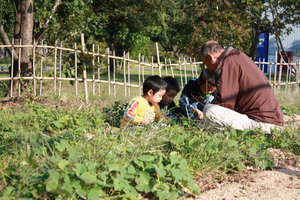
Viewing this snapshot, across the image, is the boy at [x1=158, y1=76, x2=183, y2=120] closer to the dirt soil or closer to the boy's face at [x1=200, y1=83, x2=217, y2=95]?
the boy's face at [x1=200, y1=83, x2=217, y2=95]

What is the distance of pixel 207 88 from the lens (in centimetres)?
477

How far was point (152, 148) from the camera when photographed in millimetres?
2949

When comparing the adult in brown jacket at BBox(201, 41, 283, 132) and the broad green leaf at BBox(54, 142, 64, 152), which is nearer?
the broad green leaf at BBox(54, 142, 64, 152)

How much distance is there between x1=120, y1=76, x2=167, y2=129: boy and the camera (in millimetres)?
3986

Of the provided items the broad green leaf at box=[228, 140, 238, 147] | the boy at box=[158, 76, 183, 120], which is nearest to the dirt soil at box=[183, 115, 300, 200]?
the broad green leaf at box=[228, 140, 238, 147]

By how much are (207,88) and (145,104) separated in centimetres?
113

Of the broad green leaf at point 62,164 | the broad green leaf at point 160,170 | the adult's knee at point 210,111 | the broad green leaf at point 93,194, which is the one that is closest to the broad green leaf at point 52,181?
the broad green leaf at point 62,164

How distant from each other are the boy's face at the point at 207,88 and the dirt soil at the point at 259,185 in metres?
1.60

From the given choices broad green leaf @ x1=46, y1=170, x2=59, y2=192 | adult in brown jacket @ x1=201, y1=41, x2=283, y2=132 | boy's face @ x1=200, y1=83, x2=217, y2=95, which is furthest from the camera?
boy's face @ x1=200, y1=83, x2=217, y2=95

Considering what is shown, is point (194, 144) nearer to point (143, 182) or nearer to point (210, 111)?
point (143, 182)

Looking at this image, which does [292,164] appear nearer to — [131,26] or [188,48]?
[188,48]

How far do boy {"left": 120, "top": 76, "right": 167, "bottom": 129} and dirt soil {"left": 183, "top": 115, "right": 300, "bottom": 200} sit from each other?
133 cm

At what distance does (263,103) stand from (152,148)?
5.68ft

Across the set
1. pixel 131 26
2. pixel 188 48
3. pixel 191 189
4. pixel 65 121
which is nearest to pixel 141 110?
pixel 65 121
